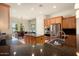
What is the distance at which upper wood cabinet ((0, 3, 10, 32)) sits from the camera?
196 centimetres

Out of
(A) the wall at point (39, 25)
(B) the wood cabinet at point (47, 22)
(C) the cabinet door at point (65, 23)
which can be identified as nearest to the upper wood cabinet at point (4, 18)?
(A) the wall at point (39, 25)

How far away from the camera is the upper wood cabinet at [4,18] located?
1.96m

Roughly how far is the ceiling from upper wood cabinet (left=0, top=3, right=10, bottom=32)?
0.08m

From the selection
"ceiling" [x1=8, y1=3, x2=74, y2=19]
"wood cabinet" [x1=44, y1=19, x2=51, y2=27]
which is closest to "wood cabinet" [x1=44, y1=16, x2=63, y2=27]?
"wood cabinet" [x1=44, y1=19, x2=51, y2=27]

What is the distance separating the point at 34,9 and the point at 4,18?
49cm

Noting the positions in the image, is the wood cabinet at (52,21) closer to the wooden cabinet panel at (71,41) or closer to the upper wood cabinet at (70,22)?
the upper wood cabinet at (70,22)

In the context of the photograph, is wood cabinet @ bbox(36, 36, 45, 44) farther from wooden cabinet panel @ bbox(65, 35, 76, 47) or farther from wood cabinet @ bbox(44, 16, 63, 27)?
wooden cabinet panel @ bbox(65, 35, 76, 47)

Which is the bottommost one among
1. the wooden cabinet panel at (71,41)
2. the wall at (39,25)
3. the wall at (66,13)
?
the wooden cabinet panel at (71,41)

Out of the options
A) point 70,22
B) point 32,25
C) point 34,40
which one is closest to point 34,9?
point 32,25

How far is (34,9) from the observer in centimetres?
198

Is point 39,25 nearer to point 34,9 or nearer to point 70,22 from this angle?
point 34,9

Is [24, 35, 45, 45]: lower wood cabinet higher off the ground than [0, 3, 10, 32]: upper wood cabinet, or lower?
lower

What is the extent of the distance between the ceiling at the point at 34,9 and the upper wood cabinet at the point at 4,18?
0.27 ft

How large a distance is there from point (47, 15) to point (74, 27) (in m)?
0.45
